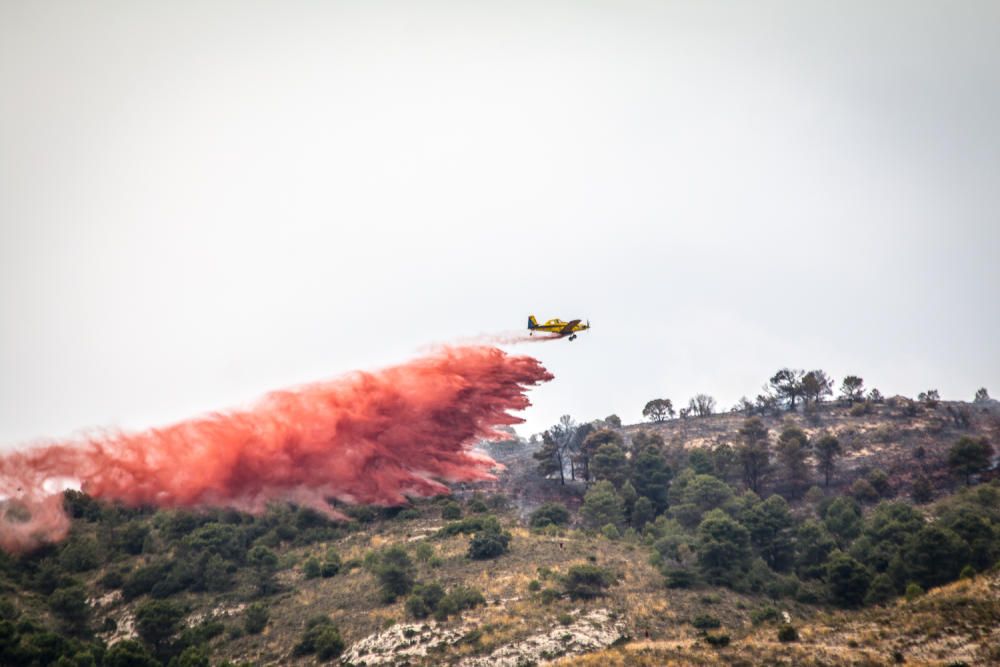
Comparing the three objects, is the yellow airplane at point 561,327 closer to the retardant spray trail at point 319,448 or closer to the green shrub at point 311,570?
the retardant spray trail at point 319,448

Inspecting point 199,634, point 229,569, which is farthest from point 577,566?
point 229,569

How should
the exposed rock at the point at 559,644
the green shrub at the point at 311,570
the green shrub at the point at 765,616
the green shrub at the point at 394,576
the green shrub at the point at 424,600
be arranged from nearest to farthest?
the exposed rock at the point at 559,644, the green shrub at the point at 765,616, the green shrub at the point at 424,600, the green shrub at the point at 394,576, the green shrub at the point at 311,570

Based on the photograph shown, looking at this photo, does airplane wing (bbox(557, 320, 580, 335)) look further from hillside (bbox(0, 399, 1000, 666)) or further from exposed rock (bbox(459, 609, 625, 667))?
exposed rock (bbox(459, 609, 625, 667))

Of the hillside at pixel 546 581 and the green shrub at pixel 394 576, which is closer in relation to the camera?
the hillside at pixel 546 581

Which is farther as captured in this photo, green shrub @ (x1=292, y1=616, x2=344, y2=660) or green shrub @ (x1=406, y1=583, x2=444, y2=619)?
green shrub @ (x1=406, y1=583, x2=444, y2=619)

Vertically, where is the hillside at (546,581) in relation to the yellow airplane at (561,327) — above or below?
below

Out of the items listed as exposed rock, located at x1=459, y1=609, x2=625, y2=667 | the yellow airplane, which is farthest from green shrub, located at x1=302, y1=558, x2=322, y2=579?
the yellow airplane

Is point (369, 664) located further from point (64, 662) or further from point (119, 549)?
point (119, 549)

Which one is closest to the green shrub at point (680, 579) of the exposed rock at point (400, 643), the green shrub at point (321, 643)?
the exposed rock at point (400, 643)
